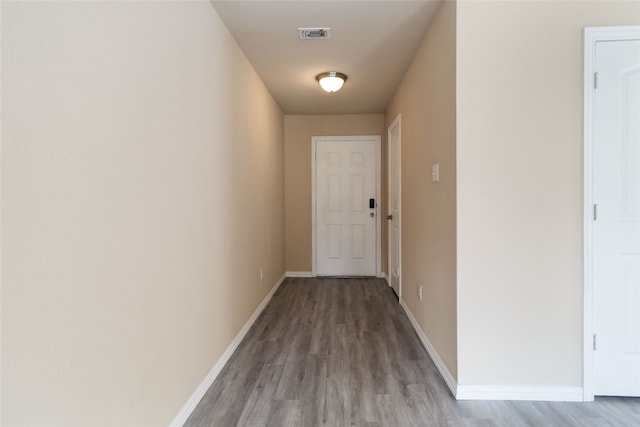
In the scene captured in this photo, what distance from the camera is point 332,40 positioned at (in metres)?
2.43

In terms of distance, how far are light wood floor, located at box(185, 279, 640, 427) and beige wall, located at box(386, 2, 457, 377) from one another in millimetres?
230

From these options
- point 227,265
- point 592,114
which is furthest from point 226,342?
point 592,114

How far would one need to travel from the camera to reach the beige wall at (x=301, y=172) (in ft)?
14.9

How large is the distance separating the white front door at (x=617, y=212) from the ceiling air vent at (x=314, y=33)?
1.65 m

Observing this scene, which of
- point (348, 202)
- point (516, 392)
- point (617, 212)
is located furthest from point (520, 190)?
point (348, 202)

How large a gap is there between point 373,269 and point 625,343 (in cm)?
299

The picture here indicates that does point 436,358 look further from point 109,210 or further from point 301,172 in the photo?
point 301,172

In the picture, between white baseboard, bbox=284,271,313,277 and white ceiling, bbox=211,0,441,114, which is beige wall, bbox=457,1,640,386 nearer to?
white ceiling, bbox=211,0,441,114

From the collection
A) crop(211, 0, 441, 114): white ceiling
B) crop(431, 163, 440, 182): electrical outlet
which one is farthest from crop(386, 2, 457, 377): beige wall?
crop(211, 0, 441, 114): white ceiling

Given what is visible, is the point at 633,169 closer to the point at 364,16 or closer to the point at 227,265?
the point at 364,16

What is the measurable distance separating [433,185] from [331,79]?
157cm

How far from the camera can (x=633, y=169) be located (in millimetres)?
1677

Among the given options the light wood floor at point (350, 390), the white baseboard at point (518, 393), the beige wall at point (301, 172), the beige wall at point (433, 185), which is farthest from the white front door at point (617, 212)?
the beige wall at point (301, 172)

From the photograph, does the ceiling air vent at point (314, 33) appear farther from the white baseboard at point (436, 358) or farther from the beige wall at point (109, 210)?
the white baseboard at point (436, 358)
